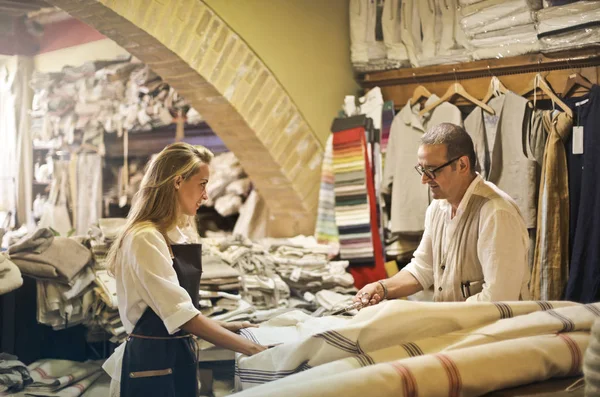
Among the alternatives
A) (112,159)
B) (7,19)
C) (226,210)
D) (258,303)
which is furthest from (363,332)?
(7,19)

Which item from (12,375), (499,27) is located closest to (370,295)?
(12,375)

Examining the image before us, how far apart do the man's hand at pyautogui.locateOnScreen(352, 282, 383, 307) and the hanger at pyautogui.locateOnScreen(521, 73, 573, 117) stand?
2.24m

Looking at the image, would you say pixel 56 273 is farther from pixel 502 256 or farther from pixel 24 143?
pixel 24 143

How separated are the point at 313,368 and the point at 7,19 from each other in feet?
23.6

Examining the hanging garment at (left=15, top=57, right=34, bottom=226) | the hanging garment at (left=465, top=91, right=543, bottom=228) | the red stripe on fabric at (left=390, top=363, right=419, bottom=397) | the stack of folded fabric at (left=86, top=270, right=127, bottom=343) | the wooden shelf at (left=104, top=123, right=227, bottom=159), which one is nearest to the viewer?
the red stripe on fabric at (left=390, top=363, right=419, bottom=397)

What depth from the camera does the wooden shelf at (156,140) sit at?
19.8ft

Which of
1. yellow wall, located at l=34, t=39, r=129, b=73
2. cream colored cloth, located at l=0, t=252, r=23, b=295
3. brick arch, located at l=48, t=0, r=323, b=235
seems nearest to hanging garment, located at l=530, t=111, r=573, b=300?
brick arch, located at l=48, t=0, r=323, b=235

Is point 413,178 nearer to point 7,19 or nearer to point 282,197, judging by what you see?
point 282,197

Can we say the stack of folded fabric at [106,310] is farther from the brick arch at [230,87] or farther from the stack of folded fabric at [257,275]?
the brick arch at [230,87]

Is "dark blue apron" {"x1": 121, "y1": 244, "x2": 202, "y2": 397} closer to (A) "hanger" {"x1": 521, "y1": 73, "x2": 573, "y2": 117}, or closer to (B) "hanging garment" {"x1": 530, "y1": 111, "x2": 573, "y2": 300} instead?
(B) "hanging garment" {"x1": 530, "y1": 111, "x2": 573, "y2": 300}

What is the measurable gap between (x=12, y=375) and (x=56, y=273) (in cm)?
54

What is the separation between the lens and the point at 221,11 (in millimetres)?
4355

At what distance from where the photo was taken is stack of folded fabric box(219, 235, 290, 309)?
13.3ft

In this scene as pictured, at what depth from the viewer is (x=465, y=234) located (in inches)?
98.7
